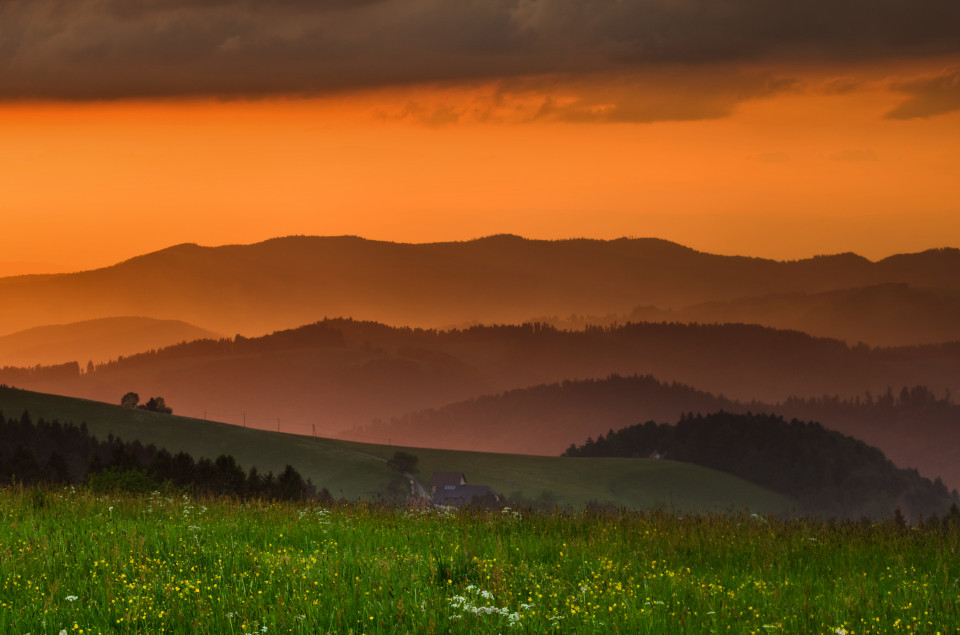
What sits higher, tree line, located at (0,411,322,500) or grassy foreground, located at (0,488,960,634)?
grassy foreground, located at (0,488,960,634)

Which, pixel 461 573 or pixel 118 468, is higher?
pixel 461 573

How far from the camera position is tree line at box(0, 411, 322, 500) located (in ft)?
138

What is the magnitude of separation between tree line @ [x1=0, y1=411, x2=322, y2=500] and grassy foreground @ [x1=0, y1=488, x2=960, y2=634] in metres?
6.67

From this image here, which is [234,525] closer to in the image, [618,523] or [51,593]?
[51,593]

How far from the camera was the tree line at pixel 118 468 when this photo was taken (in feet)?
138

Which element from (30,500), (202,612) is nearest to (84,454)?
(30,500)

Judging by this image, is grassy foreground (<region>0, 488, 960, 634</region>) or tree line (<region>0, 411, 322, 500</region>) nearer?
grassy foreground (<region>0, 488, 960, 634</region>)

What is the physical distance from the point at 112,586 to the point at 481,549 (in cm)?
499

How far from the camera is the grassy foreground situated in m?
10.3

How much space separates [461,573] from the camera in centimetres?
1224

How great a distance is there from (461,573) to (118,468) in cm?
5466

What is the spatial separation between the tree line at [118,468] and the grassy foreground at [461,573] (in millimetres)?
6675

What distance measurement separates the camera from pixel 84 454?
159125mm

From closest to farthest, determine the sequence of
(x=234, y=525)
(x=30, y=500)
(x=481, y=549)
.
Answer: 1. (x=481, y=549)
2. (x=234, y=525)
3. (x=30, y=500)
